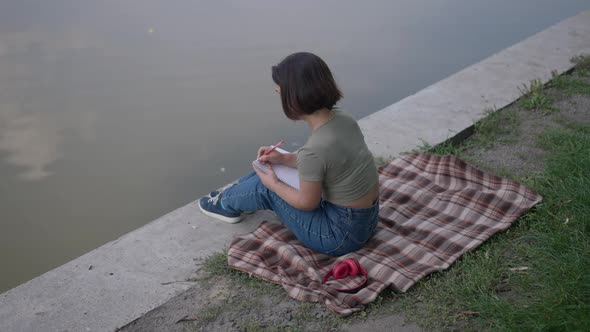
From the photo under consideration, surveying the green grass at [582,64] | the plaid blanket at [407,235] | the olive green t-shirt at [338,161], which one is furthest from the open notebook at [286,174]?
the green grass at [582,64]

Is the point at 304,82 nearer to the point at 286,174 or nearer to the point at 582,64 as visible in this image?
the point at 286,174

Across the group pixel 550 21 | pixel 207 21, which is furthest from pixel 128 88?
pixel 550 21

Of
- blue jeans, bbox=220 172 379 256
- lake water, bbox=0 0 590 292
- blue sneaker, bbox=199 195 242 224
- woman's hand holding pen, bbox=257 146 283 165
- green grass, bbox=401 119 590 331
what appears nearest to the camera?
green grass, bbox=401 119 590 331

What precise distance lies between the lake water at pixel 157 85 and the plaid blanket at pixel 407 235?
4.65ft

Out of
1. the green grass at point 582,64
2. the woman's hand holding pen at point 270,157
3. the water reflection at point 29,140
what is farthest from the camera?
the green grass at point 582,64

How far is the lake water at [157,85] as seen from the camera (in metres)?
4.39

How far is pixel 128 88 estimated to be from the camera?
19.4 feet

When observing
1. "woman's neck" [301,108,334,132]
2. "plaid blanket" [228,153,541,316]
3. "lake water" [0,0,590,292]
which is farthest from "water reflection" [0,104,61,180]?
"woman's neck" [301,108,334,132]

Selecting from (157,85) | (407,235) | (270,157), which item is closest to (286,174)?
(270,157)

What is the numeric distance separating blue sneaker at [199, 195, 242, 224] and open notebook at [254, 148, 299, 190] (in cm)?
45

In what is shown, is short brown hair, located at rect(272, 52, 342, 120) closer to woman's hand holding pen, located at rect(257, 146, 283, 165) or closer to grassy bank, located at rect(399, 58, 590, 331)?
woman's hand holding pen, located at rect(257, 146, 283, 165)

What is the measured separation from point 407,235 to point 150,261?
1.36m

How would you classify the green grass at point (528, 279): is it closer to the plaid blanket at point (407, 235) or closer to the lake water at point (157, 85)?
the plaid blanket at point (407, 235)

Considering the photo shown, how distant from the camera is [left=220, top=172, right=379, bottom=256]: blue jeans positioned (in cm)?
298
